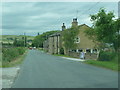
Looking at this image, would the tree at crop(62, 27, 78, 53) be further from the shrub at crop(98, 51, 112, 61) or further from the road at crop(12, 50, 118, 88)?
the road at crop(12, 50, 118, 88)

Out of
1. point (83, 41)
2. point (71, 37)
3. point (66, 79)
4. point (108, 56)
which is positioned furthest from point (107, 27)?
point (83, 41)

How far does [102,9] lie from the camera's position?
89.9 ft

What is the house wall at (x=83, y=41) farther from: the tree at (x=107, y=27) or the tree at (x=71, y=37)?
the tree at (x=107, y=27)

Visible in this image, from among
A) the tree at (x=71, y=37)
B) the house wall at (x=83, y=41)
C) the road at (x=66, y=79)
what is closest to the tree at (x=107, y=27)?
the road at (x=66, y=79)

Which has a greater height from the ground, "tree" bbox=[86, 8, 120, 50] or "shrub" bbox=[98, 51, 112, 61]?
"tree" bbox=[86, 8, 120, 50]

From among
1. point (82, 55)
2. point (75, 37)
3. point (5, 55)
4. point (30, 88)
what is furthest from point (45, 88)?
point (75, 37)

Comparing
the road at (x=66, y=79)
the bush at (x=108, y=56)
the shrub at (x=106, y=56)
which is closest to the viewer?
the road at (x=66, y=79)

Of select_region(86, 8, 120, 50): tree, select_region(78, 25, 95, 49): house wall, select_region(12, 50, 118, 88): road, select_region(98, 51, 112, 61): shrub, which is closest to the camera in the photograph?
select_region(12, 50, 118, 88): road

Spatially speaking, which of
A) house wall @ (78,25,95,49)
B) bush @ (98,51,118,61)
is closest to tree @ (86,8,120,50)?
bush @ (98,51,118,61)

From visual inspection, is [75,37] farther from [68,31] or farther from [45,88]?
[45,88]

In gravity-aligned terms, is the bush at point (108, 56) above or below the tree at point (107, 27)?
below

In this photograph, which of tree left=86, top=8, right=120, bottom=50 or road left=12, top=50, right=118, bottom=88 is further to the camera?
tree left=86, top=8, right=120, bottom=50

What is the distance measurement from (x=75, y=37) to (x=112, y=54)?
2736cm

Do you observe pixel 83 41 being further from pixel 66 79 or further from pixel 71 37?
pixel 66 79
